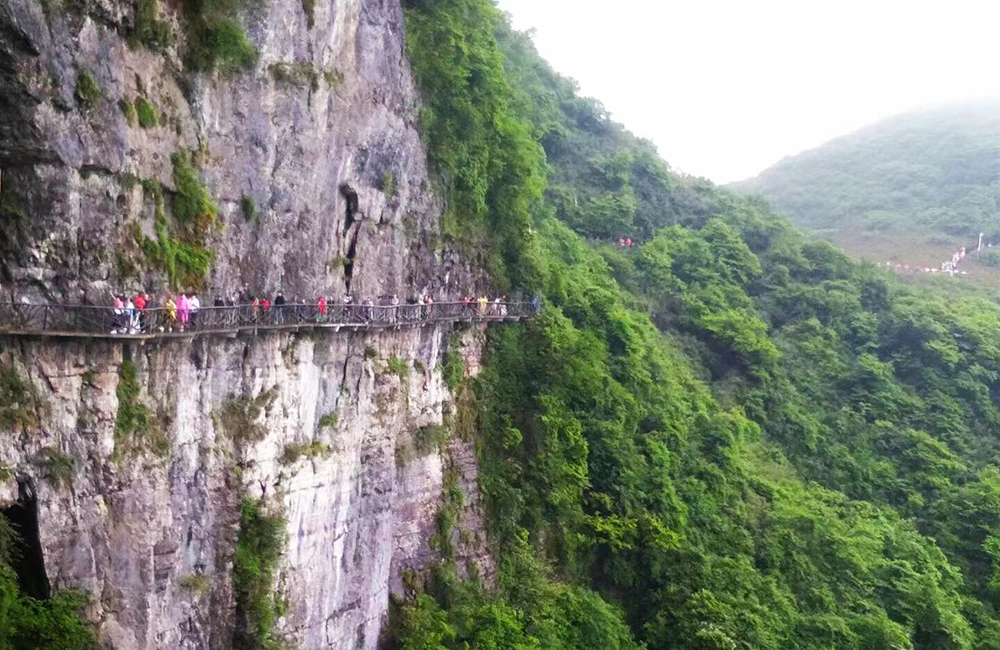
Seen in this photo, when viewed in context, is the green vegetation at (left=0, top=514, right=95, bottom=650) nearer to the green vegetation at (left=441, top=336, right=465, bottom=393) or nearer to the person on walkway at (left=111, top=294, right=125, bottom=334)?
the person on walkway at (left=111, top=294, right=125, bottom=334)

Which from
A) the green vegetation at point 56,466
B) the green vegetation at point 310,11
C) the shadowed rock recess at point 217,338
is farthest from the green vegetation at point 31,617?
the green vegetation at point 310,11

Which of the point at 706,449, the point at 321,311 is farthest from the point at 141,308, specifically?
the point at 706,449

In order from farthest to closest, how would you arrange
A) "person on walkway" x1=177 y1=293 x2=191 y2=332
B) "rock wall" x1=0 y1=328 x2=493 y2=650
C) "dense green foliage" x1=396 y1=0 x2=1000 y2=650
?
"dense green foliage" x1=396 y1=0 x2=1000 y2=650
"person on walkway" x1=177 y1=293 x2=191 y2=332
"rock wall" x1=0 y1=328 x2=493 y2=650

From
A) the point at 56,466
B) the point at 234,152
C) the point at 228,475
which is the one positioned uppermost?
the point at 234,152

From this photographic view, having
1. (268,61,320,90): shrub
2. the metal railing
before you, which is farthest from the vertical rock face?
the metal railing

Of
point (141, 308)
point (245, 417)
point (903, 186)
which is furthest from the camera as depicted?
point (903, 186)

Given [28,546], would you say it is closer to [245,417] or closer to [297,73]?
[245,417]
